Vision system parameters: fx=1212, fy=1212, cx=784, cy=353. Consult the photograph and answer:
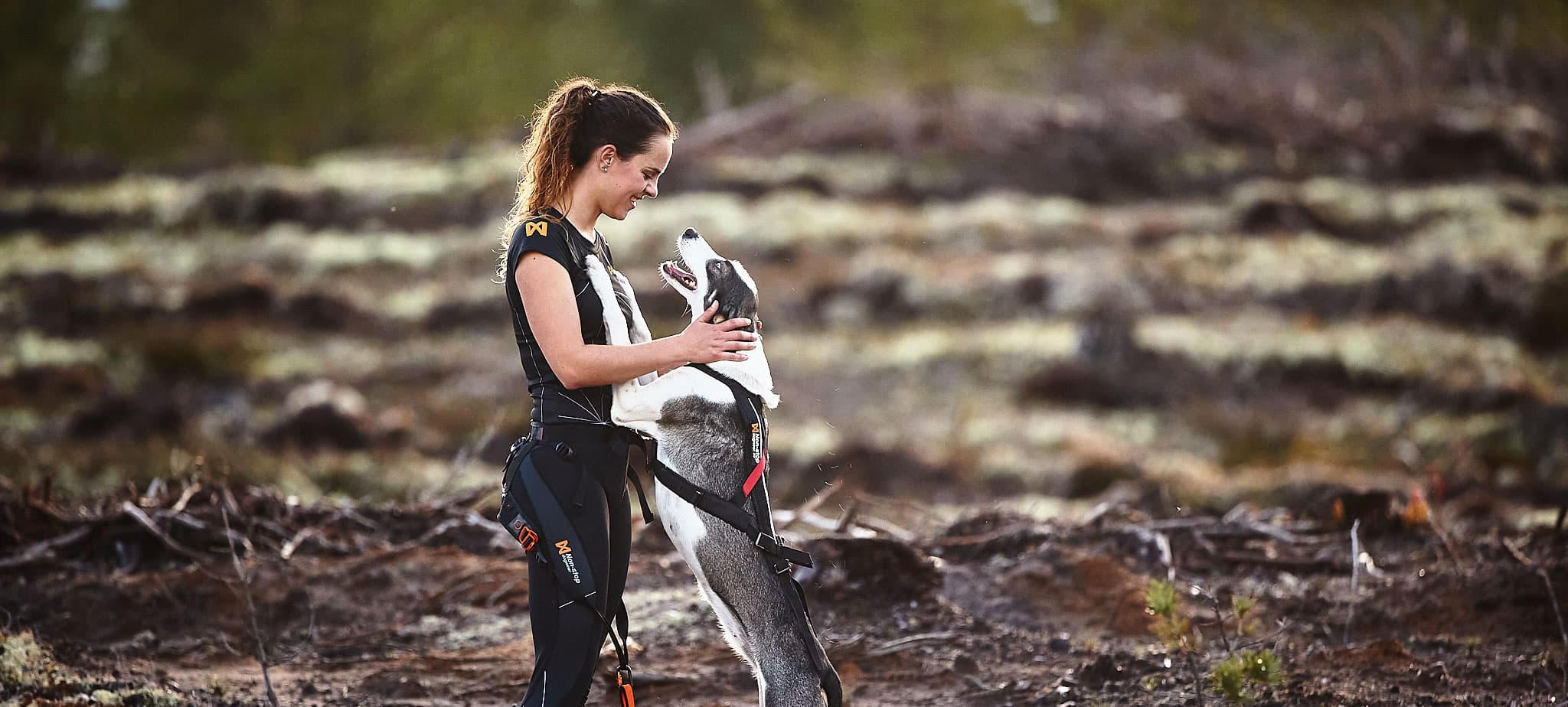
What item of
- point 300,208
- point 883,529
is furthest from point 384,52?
point 883,529

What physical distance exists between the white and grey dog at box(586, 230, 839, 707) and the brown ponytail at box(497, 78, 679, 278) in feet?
0.87

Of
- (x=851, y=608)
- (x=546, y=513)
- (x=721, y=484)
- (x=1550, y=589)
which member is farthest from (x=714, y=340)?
(x=1550, y=589)

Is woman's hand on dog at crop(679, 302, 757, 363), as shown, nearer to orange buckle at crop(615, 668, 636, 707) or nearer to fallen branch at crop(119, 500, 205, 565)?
orange buckle at crop(615, 668, 636, 707)

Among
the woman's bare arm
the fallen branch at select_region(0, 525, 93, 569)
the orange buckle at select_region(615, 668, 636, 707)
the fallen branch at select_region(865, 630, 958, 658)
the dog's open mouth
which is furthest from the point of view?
the fallen branch at select_region(0, 525, 93, 569)

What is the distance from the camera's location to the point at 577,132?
11.3 feet

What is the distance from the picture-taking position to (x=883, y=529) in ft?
21.5

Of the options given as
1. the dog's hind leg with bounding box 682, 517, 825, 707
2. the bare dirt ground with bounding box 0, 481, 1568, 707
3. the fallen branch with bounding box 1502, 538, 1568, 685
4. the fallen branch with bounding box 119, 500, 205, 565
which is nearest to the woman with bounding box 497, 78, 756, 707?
the dog's hind leg with bounding box 682, 517, 825, 707

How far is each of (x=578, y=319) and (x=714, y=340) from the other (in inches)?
14.9

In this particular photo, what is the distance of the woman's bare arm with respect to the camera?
3.28m

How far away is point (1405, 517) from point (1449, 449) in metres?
7.13

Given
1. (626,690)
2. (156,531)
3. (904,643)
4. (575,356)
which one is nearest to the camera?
(575,356)

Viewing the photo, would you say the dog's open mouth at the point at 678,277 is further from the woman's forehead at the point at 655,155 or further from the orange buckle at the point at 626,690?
the orange buckle at the point at 626,690

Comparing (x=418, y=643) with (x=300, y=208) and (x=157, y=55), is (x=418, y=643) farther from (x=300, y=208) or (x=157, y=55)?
(x=157, y=55)

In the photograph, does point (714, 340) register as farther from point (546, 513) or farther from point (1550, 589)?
point (1550, 589)
